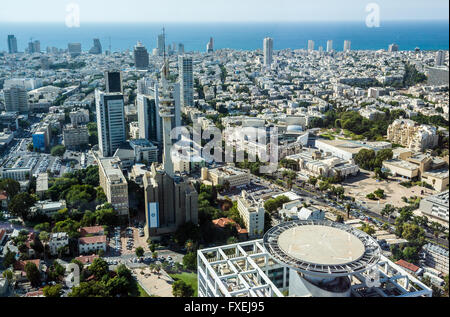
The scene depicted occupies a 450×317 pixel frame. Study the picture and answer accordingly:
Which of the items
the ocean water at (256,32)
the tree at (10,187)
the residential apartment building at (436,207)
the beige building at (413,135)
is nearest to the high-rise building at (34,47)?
the ocean water at (256,32)

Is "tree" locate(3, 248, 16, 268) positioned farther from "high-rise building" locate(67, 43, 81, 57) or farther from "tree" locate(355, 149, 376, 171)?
"high-rise building" locate(67, 43, 81, 57)

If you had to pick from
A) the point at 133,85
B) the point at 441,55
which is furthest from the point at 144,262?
the point at 441,55

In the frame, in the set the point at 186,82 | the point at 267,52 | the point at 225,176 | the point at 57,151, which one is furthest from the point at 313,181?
the point at 267,52

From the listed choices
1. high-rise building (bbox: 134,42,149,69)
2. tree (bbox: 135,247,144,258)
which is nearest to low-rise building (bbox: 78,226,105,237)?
tree (bbox: 135,247,144,258)

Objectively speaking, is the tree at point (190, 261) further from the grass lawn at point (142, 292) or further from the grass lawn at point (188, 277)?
the grass lawn at point (142, 292)

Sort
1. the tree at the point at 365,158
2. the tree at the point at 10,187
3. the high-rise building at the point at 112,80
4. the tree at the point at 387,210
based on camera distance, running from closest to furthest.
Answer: the tree at the point at 387,210 → the tree at the point at 10,187 → the tree at the point at 365,158 → the high-rise building at the point at 112,80

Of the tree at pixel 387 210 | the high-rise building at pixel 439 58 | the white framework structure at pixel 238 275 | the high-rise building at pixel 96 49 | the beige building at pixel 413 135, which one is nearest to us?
the white framework structure at pixel 238 275
